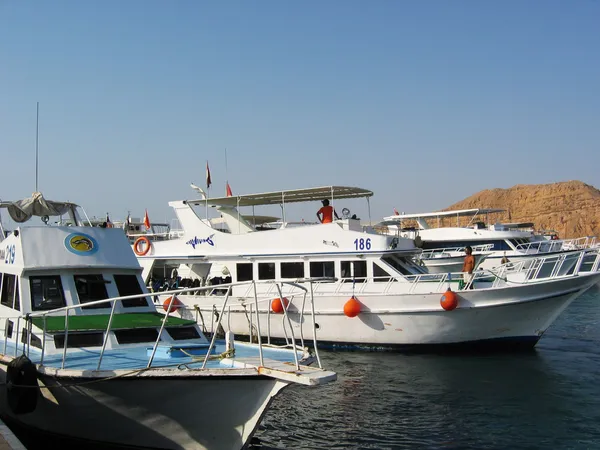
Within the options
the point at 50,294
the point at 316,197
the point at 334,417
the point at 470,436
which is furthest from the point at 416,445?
the point at 316,197

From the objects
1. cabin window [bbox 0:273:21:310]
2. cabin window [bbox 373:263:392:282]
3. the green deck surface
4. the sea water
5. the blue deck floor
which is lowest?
the sea water

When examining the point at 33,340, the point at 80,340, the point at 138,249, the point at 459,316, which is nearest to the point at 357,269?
Answer: the point at 459,316

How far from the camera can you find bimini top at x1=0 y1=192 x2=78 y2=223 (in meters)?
13.0

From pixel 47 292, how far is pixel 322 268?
9174mm

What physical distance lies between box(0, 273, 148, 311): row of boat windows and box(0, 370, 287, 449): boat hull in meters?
2.39

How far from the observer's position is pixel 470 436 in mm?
10398

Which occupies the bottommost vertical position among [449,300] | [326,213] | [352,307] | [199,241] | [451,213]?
[352,307]

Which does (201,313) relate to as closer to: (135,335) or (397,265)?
(135,335)

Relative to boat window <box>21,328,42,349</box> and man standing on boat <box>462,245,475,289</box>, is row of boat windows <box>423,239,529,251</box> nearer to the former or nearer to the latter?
man standing on boat <box>462,245,475,289</box>

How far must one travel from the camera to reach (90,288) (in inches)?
438

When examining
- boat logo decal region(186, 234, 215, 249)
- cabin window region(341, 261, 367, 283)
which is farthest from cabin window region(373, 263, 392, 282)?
boat logo decal region(186, 234, 215, 249)

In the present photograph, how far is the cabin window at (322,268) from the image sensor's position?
60.6 ft

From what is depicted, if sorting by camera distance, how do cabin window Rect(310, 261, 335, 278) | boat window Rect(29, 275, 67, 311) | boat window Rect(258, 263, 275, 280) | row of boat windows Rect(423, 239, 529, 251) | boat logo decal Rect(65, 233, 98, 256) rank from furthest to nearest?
row of boat windows Rect(423, 239, 529, 251) < boat window Rect(258, 263, 275, 280) < cabin window Rect(310, 261, 335, 278) < boat logo decal Rect(65, 233, 98, 256) < boat window Rect(29, 275, 67, 311)

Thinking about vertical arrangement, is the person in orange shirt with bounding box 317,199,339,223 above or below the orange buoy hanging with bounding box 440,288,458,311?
above
